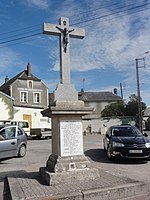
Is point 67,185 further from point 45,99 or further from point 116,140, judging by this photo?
point 45,99

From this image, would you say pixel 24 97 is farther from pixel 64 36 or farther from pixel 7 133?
pixel 64 36

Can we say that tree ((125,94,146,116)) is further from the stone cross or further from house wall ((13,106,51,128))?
the stone cross

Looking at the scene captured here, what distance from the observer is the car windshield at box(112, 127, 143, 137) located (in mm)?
12320

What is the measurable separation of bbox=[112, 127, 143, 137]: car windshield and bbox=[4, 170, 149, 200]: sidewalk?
5947 mm

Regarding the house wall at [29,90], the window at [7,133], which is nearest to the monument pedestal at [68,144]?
the window at [7,133]

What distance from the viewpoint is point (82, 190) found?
18.4 ft

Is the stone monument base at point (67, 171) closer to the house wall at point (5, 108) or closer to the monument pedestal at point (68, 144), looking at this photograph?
the monument pedestal at point (68, 144)

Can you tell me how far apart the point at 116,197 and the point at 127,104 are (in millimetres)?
53426

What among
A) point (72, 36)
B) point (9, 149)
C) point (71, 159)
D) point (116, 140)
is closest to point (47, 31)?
point (72, 36)

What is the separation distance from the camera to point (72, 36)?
7.45m

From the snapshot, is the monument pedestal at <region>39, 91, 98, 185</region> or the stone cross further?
the stone cross

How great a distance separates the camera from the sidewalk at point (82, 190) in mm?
5383

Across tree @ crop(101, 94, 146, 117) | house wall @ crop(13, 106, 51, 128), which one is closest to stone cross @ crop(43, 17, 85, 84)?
house wall @ crop(13, 106, 51, 128)

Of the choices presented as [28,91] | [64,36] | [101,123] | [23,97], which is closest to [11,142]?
[64,36]
